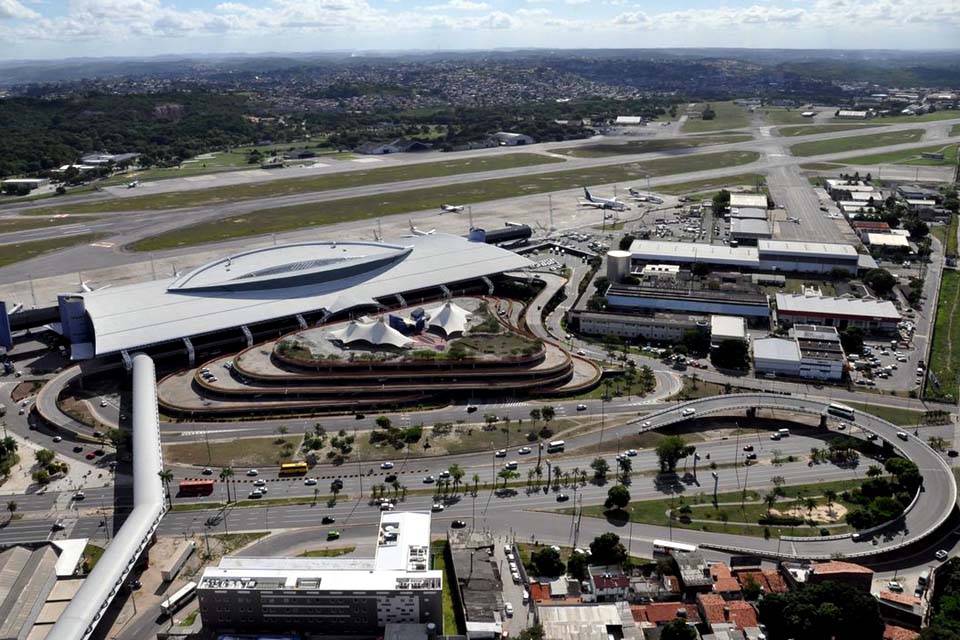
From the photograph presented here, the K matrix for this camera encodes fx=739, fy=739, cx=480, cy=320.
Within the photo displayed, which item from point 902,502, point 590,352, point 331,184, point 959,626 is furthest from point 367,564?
point 331,184

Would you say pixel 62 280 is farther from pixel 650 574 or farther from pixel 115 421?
pixel 650 574

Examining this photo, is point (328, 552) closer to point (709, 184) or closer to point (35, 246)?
point (35, 246)

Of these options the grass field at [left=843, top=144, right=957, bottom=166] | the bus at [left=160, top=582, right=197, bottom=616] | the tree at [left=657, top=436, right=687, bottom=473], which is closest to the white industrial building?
the tree at [left=657, top=436, right=687, bottom=473]

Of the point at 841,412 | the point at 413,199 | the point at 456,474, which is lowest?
the point at 456,474

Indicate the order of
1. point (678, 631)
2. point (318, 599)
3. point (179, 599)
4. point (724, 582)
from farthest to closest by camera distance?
point (724, 582) → point (179, 599) → point (318, 599) → point (678, 631)

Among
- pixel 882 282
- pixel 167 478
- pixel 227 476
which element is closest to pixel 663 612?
pixel 227 476

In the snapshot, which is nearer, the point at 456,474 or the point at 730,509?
the point at 730,509

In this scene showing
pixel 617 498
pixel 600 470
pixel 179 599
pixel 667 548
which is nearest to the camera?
pixel 179 599

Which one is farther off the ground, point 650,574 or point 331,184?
point 331,184
